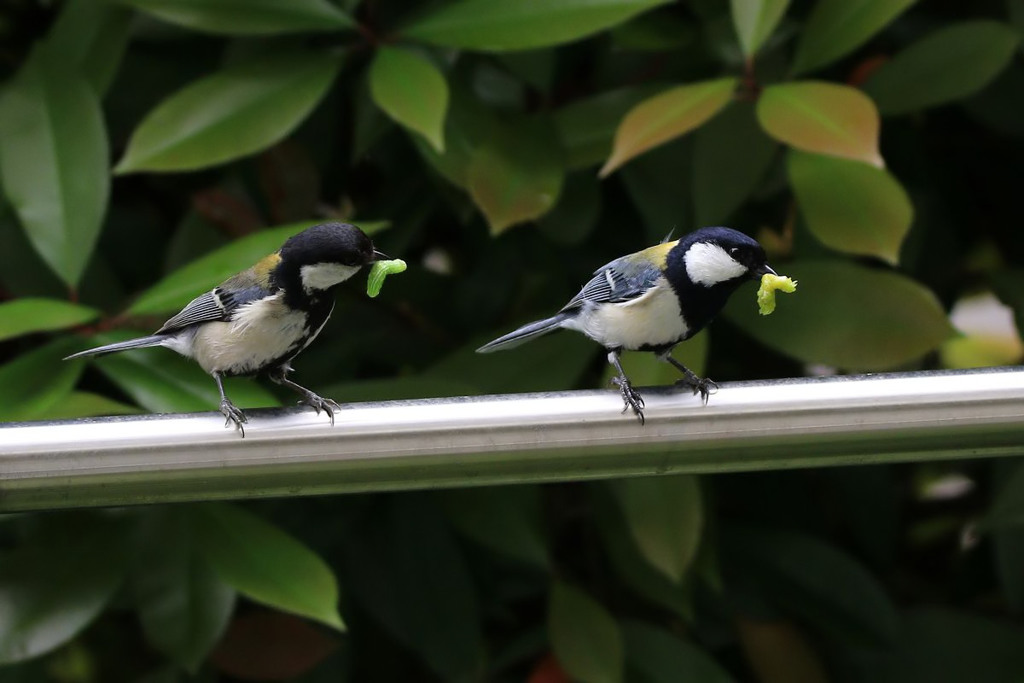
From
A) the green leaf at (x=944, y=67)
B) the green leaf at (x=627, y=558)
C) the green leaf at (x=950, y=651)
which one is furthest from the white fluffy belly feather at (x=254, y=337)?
the green leaf at (x=950, y=651)

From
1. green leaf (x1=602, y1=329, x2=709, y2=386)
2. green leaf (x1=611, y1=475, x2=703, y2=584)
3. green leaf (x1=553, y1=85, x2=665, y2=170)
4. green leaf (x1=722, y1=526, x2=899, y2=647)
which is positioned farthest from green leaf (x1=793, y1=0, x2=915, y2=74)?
green leaf (x1=722, y1=526, x2=899, y2=647)

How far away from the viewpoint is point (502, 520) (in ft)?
3.71

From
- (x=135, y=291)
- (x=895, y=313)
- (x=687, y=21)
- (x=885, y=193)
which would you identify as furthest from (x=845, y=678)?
(x=135, y=291)

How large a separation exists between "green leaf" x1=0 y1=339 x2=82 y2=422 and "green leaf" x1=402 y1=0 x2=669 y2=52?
396 mm

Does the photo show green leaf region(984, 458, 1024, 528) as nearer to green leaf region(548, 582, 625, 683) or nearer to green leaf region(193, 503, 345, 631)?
green leaf region(548, 582, 625, 683)

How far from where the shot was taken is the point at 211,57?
1.32 metres

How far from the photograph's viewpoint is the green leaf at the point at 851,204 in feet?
3.16

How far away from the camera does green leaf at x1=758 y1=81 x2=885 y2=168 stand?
2.97 ft

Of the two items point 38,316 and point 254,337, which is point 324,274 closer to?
point 254,337

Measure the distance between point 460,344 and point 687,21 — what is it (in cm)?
39

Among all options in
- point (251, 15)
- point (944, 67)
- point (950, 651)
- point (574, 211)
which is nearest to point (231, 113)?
point (251, 15)

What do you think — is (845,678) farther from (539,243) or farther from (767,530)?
(539,243)

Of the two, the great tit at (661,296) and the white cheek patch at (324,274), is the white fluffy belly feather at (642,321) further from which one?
the white cheek patch at (324,274)

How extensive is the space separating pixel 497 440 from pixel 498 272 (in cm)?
65
